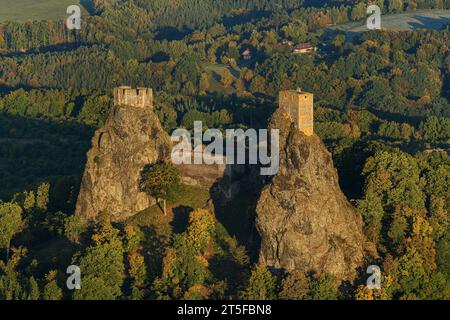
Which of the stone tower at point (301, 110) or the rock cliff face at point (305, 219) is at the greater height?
the stone tower at point (301, 110)

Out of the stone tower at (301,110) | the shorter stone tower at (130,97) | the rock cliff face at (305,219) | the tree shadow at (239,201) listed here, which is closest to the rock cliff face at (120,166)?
the shorter stone tower at (130,97)

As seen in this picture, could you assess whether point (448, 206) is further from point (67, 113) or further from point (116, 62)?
point (116, 62)

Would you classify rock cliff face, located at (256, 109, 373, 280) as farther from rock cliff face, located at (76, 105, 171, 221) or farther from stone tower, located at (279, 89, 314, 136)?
rock cliff face, located at (76, 105, 171, 221)

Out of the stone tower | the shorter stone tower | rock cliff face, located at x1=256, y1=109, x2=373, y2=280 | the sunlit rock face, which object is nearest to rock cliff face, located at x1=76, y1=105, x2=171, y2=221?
the sunlit rock face

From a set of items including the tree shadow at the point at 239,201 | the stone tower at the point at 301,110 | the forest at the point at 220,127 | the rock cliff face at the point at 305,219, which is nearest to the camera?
the rock cliff face at the point at 305,219

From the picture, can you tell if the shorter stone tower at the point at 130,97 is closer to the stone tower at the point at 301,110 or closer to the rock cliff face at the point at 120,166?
the rock cliff face at the point at 120,166

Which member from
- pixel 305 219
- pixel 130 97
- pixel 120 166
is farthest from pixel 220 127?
pixel 305 219

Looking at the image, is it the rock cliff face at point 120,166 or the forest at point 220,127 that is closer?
the forest at point 220,127

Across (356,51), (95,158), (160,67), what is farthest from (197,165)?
(356,51)
